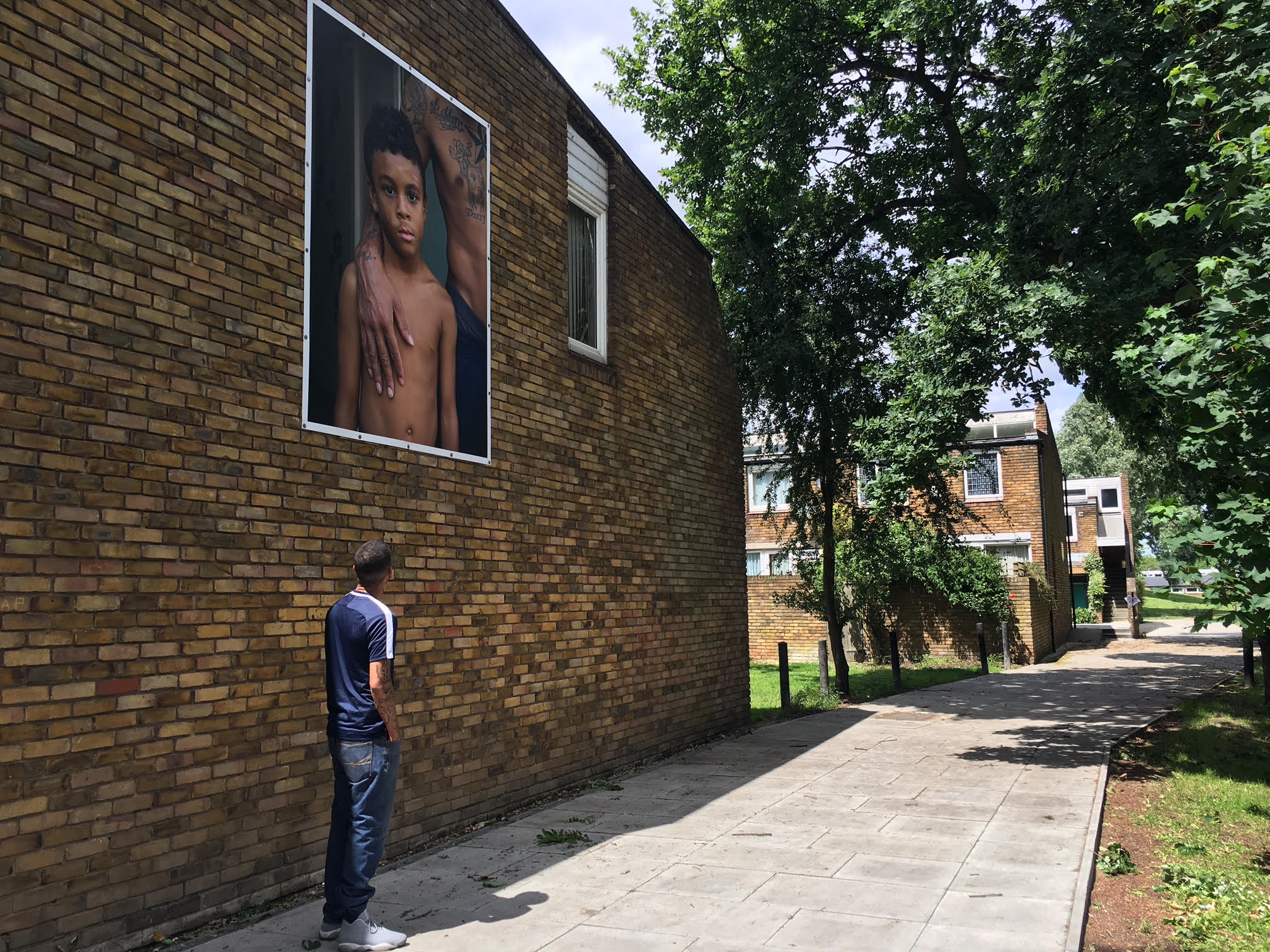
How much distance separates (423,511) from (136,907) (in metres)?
2.86

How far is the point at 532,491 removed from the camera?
25.2 ft

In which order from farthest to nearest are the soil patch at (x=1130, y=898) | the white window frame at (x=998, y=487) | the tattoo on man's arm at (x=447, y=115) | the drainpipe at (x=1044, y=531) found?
the white window frame at (x=998, y=487)
the drainpipe at (x=1044, y=531)
the tattoo on man's arm at (x=447, y=115)
the soil patch at (x=1130, y=898)

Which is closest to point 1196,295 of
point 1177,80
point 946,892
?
point 1177,80

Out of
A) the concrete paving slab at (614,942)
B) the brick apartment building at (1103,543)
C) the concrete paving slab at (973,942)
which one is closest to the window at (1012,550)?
the brick apartment building at (1103,543)

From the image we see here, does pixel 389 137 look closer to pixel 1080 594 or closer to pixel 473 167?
pixel 473 167

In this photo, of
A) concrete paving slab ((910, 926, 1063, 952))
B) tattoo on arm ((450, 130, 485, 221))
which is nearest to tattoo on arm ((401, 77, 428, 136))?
tattoo on arm ((450, 130, 485, 221))

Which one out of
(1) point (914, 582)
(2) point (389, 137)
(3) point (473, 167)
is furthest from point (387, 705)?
(1) point (914, 582)

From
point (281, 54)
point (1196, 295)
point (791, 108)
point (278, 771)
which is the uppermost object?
point (791, 108)

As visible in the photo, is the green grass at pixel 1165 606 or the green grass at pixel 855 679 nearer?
the green grass at pixel 855 679

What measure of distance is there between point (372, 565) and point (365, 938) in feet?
5.49

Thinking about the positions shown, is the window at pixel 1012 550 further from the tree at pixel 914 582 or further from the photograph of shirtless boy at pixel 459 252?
the photograph of shirtless boy at pixel 459 252

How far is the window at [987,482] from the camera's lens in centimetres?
2631

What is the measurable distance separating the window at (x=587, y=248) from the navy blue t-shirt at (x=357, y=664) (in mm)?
4567

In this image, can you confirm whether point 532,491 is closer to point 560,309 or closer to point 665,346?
point 560,309
